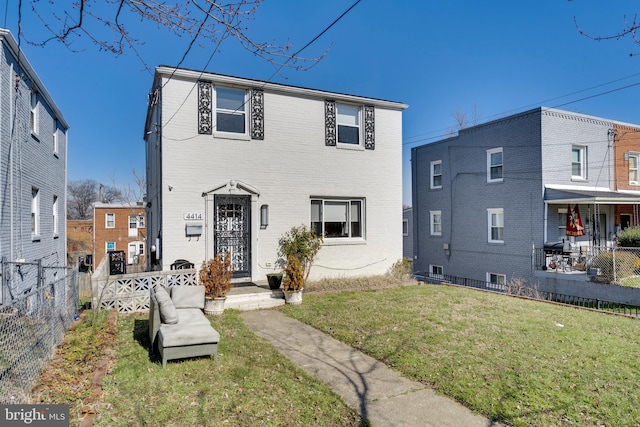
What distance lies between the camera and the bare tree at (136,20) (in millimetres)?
3951

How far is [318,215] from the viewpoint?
12.2 metres

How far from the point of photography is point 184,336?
5160 millimetres

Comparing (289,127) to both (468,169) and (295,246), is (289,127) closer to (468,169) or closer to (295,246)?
(295,246)

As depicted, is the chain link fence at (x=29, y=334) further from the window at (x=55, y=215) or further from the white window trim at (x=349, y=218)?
the window at (x=55, y=215)

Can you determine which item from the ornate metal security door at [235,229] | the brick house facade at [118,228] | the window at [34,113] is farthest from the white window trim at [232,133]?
the brick house facade at [118,228]

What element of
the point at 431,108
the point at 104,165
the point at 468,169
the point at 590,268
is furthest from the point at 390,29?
the point at 104,165

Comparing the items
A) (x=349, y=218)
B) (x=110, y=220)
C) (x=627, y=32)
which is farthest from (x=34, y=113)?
(x=110, y=220)

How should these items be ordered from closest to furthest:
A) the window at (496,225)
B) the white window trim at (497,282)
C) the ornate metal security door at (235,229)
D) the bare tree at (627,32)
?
the bare tree at (627,32)
the ornate metal security door at (235,229)
the white window trim at (497,282)
the window at (496,225)

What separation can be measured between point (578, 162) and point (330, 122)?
12463 mm

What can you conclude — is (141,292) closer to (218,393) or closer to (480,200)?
(218,393)

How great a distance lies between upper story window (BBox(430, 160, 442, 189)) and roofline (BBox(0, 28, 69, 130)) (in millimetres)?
18069

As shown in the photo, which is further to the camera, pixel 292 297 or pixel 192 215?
pixel 192 215

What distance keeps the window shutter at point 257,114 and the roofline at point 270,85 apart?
0.86 ft

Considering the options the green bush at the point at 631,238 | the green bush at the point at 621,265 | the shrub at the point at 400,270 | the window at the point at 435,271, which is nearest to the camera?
the green bush at the point at 621,265
